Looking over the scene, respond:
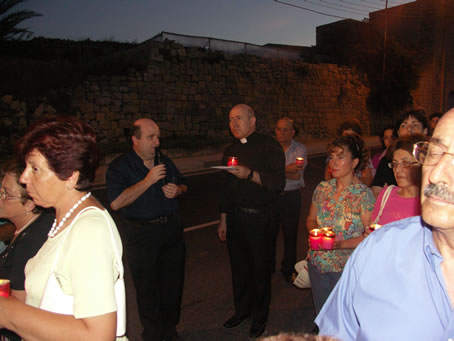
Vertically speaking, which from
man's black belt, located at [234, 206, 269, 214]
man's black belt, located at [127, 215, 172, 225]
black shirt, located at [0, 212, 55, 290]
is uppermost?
black shirt, located at [0, 212, 55, 290]

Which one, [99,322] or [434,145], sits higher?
[434,145]

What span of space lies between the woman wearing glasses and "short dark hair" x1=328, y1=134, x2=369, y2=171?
245 cm

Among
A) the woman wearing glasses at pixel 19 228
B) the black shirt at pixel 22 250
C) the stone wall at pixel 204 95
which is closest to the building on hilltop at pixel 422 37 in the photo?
the stone wall at pixel 204 95

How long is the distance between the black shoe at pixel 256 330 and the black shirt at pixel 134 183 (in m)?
1.43

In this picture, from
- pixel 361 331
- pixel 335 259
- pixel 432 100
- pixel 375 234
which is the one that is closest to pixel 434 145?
pixel 375 234

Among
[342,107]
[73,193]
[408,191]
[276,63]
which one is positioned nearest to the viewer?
[73,193]

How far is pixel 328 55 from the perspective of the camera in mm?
31875

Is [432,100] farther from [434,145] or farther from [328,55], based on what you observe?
[434,145]

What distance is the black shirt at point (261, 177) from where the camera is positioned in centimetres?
376

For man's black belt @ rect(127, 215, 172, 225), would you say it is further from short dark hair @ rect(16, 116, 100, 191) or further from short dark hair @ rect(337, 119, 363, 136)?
short dark hair @ rect(337, 119, 363, 136)

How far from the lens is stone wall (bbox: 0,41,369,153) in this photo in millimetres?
17391

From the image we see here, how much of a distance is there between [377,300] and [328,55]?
33.1m

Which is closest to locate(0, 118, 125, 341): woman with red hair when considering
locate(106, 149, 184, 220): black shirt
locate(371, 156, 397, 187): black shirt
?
locate(106, 149, 184, 220): black shirt

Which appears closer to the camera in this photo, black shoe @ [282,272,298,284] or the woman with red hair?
the woman with red hair
